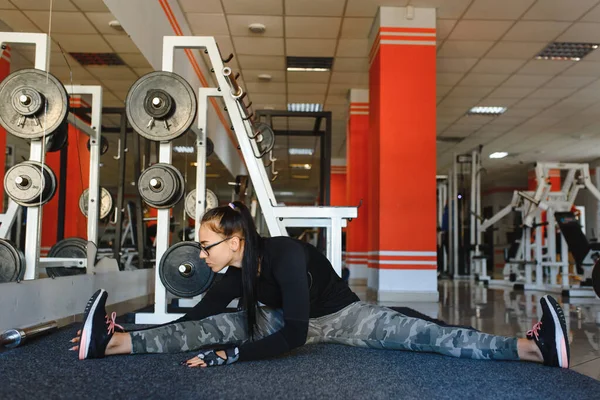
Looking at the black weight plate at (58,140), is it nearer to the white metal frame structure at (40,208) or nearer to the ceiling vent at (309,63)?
the white metal frame structure at (40,208)

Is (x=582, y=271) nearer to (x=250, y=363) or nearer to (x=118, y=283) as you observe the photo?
(x=118, y=283)

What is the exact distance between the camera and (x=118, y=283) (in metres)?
4.04

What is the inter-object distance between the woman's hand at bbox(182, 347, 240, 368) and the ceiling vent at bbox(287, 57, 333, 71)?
6.17 m

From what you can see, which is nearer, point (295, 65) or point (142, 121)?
point (142, 121)

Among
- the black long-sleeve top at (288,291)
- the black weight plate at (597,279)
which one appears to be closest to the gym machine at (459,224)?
the black weight plate at (597,279)

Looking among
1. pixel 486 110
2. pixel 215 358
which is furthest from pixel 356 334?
pixel 486 110

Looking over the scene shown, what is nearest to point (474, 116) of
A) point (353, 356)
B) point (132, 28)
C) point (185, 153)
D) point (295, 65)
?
point (295, 65)

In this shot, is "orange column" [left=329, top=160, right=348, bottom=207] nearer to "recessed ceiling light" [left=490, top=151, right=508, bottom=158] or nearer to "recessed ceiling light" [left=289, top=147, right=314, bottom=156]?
"recessed ceiling light" [left=289, top=147, right=314, bottom=156]

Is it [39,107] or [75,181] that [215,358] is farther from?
[75,181]

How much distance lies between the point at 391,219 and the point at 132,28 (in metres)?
3.16

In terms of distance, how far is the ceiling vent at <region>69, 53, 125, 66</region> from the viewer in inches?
179

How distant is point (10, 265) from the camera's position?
2.86 m

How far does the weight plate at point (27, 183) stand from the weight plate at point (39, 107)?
0.17 meters

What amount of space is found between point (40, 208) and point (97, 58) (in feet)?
7.00
